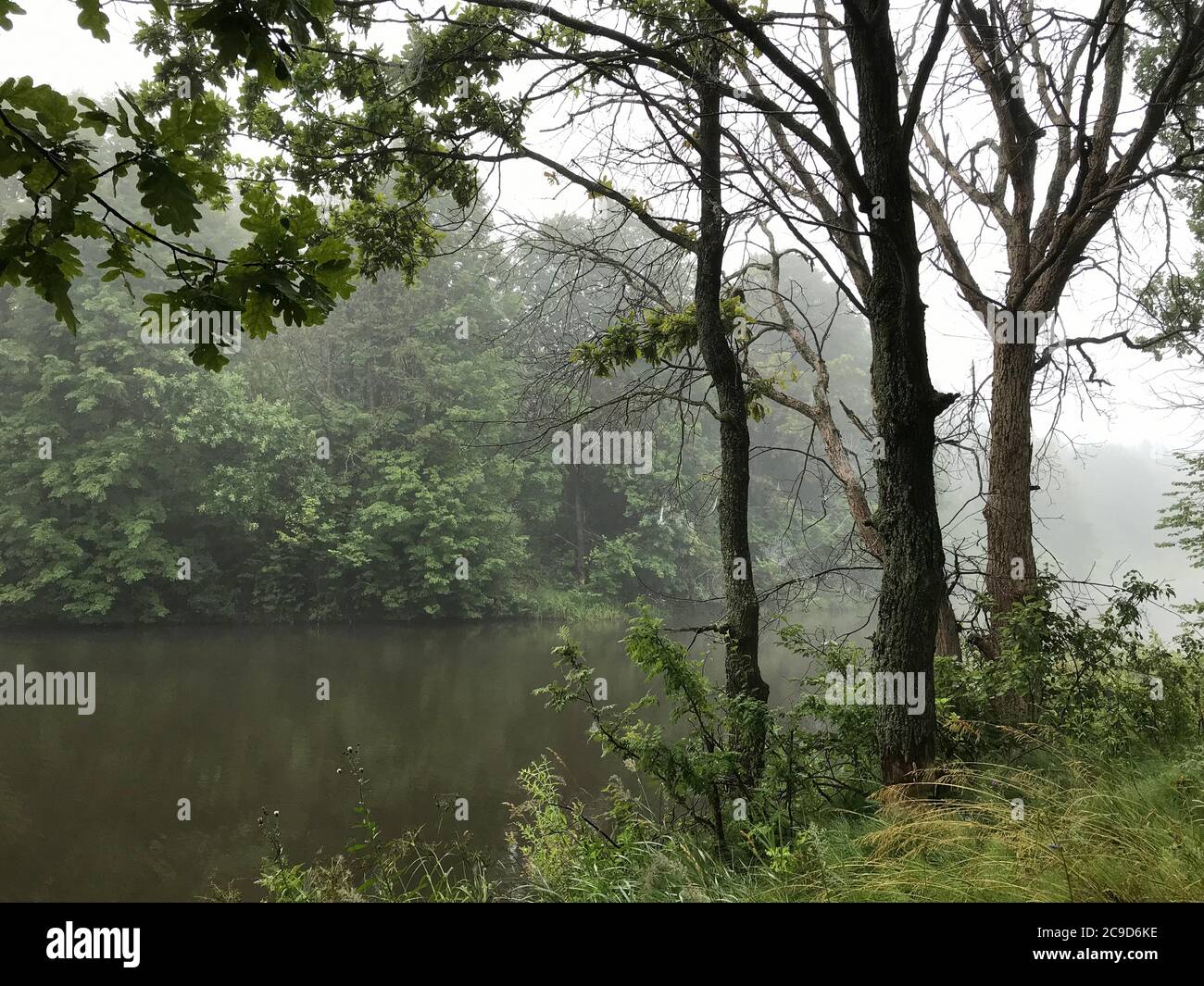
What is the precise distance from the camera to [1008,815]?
121 inches

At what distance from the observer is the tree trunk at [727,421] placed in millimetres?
5258

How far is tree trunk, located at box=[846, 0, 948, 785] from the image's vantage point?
142 inches

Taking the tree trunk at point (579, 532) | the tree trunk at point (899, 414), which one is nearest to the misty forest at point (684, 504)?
the tree trunk at point (899, 414)

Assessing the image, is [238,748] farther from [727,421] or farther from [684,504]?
[727,421]

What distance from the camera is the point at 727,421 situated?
5465 mm

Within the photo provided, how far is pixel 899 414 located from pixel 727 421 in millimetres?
1860

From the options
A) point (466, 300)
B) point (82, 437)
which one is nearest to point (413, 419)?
point (466, 300)

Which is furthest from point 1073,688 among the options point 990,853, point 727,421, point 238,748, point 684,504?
point 238,748

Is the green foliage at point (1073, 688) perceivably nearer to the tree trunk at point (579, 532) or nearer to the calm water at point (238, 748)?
the calm water at point (238, 748)

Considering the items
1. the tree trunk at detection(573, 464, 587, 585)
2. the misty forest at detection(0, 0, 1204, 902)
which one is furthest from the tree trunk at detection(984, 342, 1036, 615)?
the tree trunk at detection(573, 464, 587, 585)

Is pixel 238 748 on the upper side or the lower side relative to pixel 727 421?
lower

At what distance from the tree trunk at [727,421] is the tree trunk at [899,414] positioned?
148 cm
